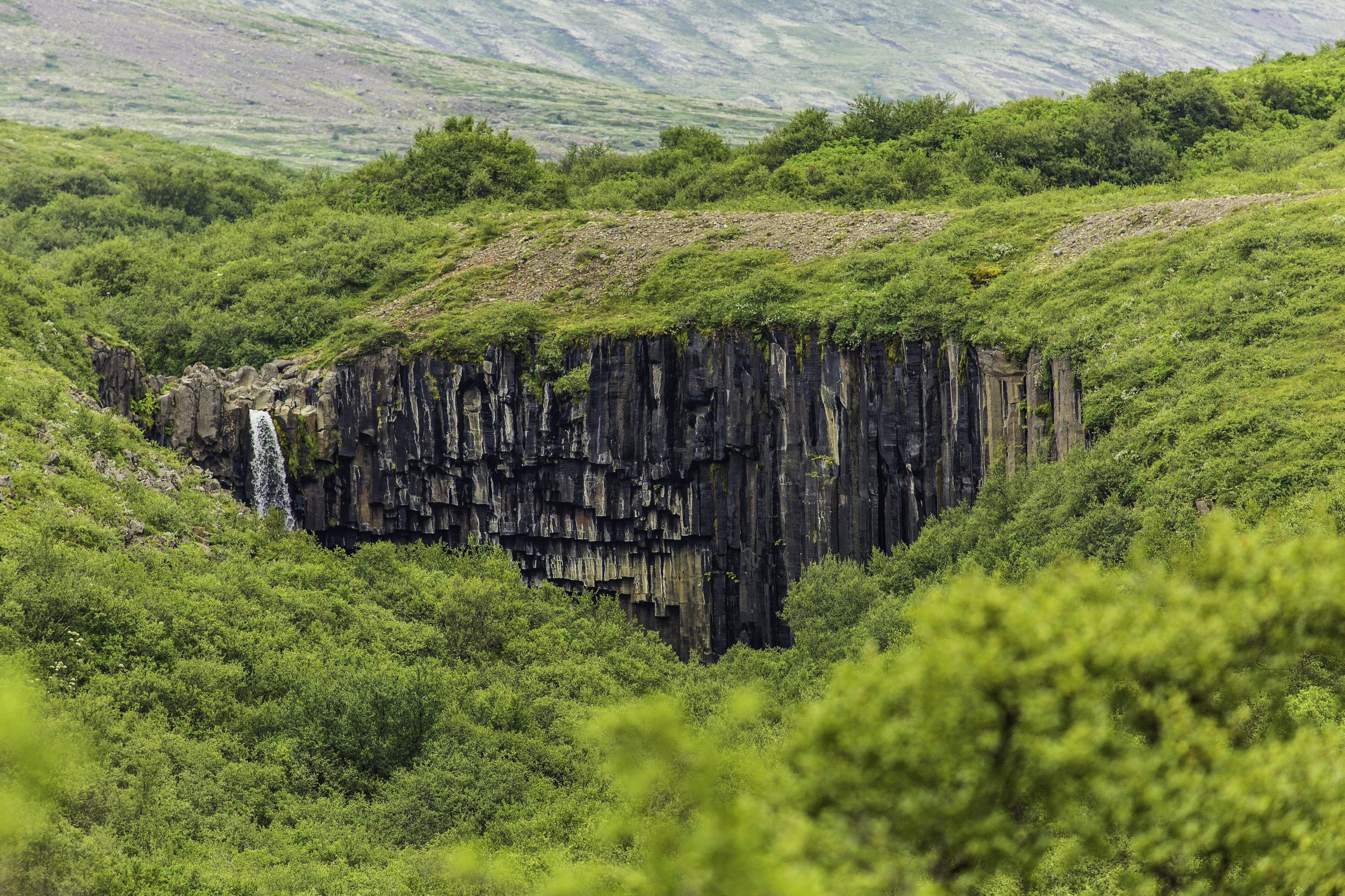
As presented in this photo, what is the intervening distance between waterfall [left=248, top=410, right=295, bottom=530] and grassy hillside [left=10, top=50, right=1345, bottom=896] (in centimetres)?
277

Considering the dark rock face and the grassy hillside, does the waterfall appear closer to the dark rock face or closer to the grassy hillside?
the dark rock face

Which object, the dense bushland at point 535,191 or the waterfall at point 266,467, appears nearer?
the waterfall at point 266,467

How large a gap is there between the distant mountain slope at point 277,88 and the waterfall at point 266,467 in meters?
86.7

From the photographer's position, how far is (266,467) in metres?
41.2

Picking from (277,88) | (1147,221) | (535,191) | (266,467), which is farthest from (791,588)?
(277,88)

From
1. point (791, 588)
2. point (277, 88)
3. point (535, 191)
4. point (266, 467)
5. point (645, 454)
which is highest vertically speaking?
point (277, 88)

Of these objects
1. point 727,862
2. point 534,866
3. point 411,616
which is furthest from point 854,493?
point 727,862

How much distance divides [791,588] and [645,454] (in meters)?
7.14

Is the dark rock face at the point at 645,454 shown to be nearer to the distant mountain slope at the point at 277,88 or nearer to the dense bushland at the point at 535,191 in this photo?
the dense bushland at the point at 535,191

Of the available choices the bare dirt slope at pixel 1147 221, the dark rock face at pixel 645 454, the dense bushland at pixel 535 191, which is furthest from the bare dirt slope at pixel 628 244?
the bare dirt slope at pixel 1147 221

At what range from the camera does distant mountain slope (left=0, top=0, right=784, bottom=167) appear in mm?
128375

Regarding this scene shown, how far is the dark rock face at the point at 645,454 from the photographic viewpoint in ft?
119

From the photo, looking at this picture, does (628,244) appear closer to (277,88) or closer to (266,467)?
(266,467)

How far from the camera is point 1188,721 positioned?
10.0m
